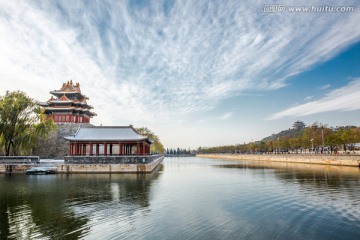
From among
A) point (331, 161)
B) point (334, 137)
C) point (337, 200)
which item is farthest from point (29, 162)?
point (334, 137)

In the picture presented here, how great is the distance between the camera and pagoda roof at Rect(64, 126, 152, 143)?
36094 millimetres

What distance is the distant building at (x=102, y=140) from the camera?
36.1 meters

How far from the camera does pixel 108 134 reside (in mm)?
37750

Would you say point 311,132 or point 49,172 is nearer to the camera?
point 49,172

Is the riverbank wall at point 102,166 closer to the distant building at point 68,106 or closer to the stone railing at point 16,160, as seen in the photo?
the stone railing at point 16,160

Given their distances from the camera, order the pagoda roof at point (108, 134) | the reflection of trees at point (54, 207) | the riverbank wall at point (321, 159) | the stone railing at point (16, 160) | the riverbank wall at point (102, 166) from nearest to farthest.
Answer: the reflection of trees at point (54, 207), the riverbank wall at point (102, 166), the stone railing at point (16, 160), the pagoda roof at point (108, 134), the riverbank wall at point (321, 159)


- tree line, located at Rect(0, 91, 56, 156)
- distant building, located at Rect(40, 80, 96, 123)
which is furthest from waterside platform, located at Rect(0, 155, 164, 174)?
distant building, located at Rect(40, 80, 96, 123)

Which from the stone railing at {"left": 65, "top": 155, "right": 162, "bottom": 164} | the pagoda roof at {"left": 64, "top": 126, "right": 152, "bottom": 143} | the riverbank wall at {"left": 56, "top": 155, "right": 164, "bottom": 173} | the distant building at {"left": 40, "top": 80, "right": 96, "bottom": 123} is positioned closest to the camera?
the riverbank wall at {"left": 56, "top": 155, "right": 164, "bottom": 173}

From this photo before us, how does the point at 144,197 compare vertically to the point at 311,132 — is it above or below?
below

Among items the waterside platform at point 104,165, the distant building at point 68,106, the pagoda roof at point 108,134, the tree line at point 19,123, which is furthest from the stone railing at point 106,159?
the distant building at point 68,106

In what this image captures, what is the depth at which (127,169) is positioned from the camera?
1288 inches

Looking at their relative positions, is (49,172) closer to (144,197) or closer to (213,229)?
(144,197)

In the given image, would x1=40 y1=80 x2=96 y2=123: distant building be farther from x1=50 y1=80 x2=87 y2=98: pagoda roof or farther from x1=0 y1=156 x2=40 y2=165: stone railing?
x1=0 y1=156 x2=40 y2=165: stone railing

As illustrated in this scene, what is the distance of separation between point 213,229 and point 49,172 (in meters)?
28.9
